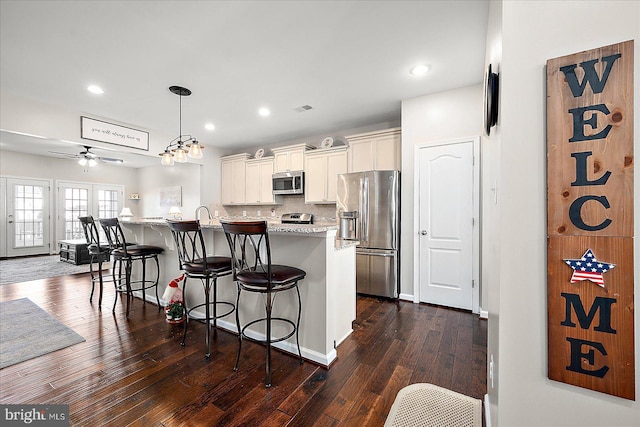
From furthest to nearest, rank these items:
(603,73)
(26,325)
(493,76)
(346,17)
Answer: (26,325)
(346,17)
(493,76)
(603,73)

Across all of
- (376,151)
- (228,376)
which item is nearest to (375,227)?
(376,151)

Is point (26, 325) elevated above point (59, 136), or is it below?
below

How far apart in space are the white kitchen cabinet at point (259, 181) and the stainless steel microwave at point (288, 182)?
23 centimetres

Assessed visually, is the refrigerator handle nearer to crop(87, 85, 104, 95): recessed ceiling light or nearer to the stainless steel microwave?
the stainless steel microwave

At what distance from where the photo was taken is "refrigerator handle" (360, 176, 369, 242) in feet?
12.5

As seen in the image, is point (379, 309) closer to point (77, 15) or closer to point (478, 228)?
point (478, 228)

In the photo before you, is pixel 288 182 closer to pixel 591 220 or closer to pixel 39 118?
pixel 39 118

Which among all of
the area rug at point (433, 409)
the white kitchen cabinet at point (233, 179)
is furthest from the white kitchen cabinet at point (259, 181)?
the area rug at point (433, 409)

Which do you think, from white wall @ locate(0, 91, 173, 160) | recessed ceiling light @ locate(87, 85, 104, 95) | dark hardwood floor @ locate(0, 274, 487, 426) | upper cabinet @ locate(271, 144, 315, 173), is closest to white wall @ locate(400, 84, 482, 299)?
dark hardwood floor @ locate(0, 274, 487, 426)

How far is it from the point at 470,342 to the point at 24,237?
32.5 ft

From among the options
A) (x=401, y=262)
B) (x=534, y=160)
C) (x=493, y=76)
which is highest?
(x=493, y=76)

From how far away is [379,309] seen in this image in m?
3.27

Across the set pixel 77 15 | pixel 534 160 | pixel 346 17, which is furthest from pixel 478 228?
pixel 77 15

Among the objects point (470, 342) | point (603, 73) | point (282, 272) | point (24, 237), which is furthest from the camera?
point (24, 237)
